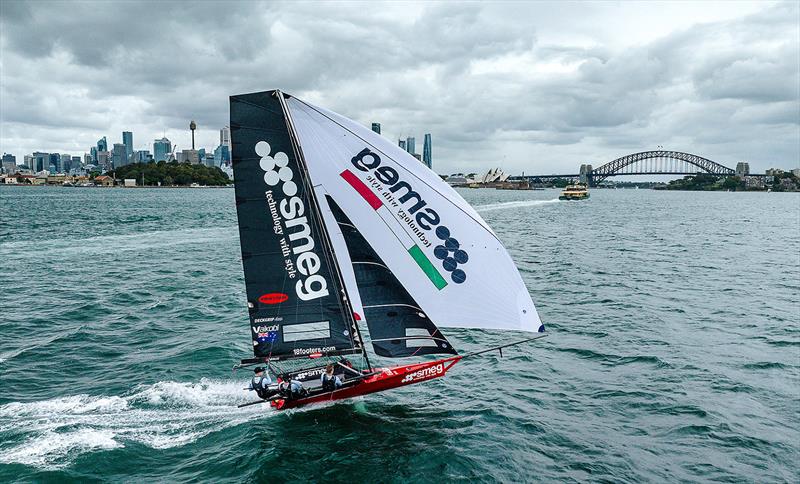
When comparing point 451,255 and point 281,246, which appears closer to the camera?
point 451,255

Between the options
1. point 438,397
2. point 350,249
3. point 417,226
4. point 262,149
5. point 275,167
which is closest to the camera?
point 262,149

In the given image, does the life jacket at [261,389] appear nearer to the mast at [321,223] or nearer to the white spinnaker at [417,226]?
the mast at [321,223]

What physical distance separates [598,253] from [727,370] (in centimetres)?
2912

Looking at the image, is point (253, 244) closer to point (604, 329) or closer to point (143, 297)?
point (604, 329)

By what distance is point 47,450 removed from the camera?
45.1ft

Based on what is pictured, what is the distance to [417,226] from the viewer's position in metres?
14.9

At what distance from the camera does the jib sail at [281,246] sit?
14.2 meters

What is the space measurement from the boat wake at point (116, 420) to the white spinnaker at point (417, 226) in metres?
6.08

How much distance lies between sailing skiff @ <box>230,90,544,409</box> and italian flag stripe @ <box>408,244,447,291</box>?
3 cm

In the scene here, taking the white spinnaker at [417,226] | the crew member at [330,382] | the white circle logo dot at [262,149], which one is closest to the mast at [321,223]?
the white spinnaker at [417,226]

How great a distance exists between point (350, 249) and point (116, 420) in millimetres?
7925

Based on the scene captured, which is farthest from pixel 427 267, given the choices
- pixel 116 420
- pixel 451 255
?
pixel 116 420

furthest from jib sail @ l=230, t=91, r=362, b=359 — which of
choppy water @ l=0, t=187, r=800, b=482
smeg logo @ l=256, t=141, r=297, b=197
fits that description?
choppy water @ l=0, t=187, r=800, b=482

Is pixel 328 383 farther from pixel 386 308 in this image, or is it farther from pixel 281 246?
pixel 281 246
